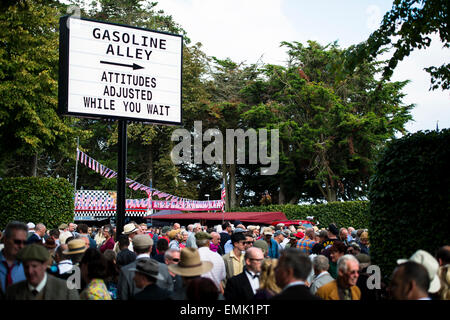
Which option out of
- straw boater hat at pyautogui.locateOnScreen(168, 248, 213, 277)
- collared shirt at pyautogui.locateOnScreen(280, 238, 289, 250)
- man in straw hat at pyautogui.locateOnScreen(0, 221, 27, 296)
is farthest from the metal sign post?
straw boater hat at pyautogui.locateOnScreen(168, 248, 213, 277)

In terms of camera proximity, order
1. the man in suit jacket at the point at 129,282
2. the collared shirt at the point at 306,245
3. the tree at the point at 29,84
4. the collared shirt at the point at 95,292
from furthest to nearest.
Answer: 1. the tree at the point at 29,84
2. the collared shirt at the point at 306,245
3. the man in suit jacket at the point at 129,282
4. the collared shirt at the point at 95,292

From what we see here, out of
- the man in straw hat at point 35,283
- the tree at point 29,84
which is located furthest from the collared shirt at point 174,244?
the tree at point 29,84

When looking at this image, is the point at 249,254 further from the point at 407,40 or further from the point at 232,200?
the point at 232,200

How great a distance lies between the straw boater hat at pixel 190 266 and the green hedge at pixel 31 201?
13307 millimetres

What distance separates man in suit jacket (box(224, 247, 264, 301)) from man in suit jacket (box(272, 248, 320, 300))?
6.14ft

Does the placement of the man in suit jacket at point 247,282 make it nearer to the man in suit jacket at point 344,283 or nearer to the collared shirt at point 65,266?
the man in suit jacket at point 344,283

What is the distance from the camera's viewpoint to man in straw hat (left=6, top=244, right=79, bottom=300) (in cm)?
491

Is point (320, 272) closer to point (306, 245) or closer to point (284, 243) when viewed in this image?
point (306, 245)

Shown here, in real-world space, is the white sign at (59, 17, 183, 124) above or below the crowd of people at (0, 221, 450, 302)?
above

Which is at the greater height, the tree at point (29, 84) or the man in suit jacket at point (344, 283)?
the tree at point (29, 84)

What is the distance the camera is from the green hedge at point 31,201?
17.7 metres

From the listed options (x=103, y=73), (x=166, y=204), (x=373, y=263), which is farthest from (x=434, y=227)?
(x=166, y=204)

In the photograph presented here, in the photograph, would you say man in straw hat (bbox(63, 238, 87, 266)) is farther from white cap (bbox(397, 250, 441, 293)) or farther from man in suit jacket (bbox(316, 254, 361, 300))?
white cap (bbox(397, 250, 441, 293))

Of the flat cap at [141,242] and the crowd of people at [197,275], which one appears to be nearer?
the crowd of people at [197,275]
